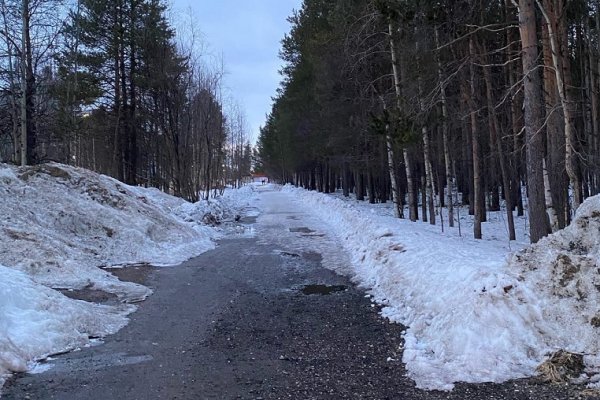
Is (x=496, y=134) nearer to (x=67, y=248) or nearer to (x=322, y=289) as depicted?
(x=322, y=289)

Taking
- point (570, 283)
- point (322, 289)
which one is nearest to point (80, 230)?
point (322, 289)

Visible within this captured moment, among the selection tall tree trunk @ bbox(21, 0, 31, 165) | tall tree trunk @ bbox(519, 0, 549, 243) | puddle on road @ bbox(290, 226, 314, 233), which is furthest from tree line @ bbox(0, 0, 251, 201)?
tall tree trunk @ bbox(519, 0, 549, 243)

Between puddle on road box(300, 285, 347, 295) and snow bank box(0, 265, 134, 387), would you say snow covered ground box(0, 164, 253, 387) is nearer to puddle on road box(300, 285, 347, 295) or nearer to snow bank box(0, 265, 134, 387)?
snow bank box(0, 265, 134, 387)

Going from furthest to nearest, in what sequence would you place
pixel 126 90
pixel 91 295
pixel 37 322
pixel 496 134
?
pixel 126 90 < pixel 496 134 < pixel 91 295 < pixel 37 322

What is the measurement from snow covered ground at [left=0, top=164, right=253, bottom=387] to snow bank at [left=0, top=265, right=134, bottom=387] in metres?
0.01

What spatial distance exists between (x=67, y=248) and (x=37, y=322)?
17.5 feet

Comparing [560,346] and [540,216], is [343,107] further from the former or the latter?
[560,346]

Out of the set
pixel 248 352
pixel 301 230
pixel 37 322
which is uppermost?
pixel 301 230

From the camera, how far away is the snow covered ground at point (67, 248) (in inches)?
241

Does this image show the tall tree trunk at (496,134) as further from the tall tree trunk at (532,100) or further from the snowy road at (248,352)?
the snowy road at (248,352)

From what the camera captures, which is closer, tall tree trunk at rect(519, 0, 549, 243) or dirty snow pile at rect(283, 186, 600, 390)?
dirty snow pile at rect(283, 186, 600, 390)

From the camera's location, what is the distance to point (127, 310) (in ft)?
26.2

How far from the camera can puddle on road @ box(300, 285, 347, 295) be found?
935 cm

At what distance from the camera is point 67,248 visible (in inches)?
439
